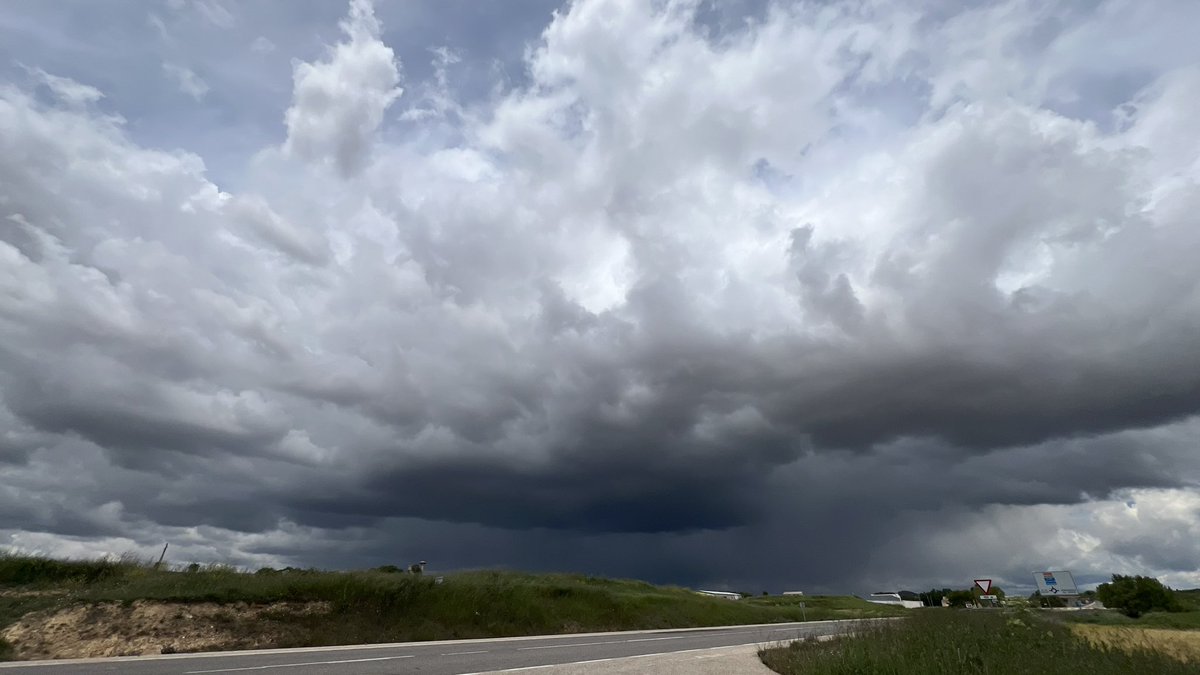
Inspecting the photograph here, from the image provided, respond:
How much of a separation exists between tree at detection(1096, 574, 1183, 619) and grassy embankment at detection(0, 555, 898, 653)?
59.2m

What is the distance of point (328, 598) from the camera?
31453 mm

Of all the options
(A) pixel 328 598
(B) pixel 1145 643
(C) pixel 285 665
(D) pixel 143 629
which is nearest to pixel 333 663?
(C) pixel 285 665

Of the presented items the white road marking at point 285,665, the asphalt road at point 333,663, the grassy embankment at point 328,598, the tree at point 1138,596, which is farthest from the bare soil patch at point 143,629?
the tree at point 1138,596

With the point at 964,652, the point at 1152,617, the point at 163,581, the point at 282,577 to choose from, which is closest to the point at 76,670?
the point at 163,581

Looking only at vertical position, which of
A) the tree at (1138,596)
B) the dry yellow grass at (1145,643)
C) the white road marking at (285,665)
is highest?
the tree at (1138,596)

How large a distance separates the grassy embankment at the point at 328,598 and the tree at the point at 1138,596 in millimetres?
59186

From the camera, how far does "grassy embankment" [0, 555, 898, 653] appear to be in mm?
26719

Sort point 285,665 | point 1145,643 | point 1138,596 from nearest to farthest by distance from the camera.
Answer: point 285,665
point 1145,643
point 1138,596

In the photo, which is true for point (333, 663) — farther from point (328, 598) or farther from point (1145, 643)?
point (1145, 643)

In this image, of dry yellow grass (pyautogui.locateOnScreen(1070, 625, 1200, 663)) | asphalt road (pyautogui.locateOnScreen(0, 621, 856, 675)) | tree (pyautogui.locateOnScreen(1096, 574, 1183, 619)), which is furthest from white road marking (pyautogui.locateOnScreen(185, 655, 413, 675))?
tree (pyautogui.locateOnScreen(1096, 574, 1183, 619))

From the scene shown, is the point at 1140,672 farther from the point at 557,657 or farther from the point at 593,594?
the point at 593,594

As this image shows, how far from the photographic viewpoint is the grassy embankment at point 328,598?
26719 mm

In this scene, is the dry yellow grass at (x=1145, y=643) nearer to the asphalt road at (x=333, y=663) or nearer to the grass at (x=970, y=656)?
the grass at (x=970, y=656)

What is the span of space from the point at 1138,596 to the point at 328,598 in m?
79.6
